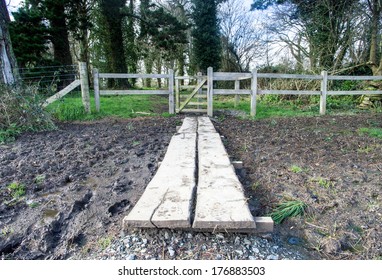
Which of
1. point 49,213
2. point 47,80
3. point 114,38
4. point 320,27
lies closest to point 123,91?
point 47,80

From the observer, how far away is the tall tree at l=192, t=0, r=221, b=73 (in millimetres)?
17391

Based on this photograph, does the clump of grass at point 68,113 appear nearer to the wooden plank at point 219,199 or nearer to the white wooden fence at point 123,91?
the white wooden fence at point 123,91

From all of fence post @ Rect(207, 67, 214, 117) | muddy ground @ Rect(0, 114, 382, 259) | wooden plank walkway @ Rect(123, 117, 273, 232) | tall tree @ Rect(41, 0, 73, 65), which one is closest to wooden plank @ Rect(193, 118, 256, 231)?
wooden plank walkway @ Rect(123, 117, 273, 232)

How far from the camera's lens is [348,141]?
4.21 m

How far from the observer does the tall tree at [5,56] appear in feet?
19.5

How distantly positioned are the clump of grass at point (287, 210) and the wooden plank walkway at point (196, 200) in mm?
286

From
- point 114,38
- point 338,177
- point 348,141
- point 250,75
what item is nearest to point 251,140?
point 348,141

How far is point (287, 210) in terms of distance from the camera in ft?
6.86

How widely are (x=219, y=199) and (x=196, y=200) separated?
0.57 feet

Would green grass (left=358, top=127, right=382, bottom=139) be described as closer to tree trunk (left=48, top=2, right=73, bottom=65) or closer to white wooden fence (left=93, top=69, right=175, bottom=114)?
white wooden fence (left=93, top=69, right=175, bottom=114)

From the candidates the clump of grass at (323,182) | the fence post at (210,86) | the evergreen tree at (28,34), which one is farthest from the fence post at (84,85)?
the evergreen tree at (28,34)

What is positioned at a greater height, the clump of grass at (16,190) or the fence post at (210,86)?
the fence post at (210,86)

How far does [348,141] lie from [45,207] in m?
4.24
